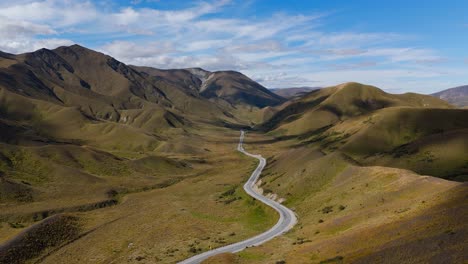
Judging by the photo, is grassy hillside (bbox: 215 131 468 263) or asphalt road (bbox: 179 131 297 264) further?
asphalt road (bbox: 179 131 297 264)

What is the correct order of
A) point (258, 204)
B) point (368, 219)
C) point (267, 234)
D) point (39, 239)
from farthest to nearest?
1. point (258, 204)
2. point (39, 239)
3. point (267, 234)
4. point (368, 219)

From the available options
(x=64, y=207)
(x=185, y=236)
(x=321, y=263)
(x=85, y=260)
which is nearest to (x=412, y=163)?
(x=185, y=236)

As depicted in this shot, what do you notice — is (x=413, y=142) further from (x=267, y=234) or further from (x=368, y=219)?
(x=267, y=234)

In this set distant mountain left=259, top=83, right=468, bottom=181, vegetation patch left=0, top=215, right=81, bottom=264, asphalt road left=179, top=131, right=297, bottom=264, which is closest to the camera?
asphalt road left=179, top=131, right=297, bottom=264

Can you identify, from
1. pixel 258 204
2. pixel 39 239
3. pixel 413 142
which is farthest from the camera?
pixel 413 142

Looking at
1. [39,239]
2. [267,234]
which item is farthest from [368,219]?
[39,239]

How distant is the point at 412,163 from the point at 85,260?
323 ft

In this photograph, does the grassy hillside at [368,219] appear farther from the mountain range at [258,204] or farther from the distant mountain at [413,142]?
the distant mountain at [413,142]

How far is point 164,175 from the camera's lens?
178m

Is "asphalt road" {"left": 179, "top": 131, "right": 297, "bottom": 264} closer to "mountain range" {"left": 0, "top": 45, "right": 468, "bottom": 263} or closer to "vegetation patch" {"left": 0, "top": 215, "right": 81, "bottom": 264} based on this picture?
"mountain range" {"left": 0, "top": 45, "right": 468, "bottom": 263}

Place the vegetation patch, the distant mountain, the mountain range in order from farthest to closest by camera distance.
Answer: the distant mountain < the vegetation patch < the mountain range

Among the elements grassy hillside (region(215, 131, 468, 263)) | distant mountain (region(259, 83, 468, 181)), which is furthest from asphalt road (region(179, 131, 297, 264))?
distant mountain (region(259, 83, 468, 181))

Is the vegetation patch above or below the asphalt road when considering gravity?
below

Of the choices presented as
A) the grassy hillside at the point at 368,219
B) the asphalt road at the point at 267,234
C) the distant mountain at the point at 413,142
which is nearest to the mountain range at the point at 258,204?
the grassy hillside at the point at 368,219
